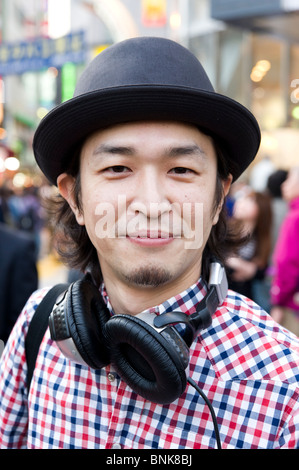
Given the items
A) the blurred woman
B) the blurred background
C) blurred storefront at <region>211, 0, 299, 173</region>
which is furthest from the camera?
blurred storefront at <region>211, 0, 299, 173</region>

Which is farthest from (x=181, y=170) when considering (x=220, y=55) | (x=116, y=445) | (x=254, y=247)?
(x=220, y=55)

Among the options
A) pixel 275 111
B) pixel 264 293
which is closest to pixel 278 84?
Answer: pixel 275 111

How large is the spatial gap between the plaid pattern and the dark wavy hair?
0.81 feet

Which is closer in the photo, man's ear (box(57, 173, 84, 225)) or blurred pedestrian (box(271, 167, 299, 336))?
man's ear (box(57, 173, 84, 225))

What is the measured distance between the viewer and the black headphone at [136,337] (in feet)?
4.10

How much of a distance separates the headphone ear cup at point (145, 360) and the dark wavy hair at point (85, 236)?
0.41 meters

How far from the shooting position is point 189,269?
1504mm

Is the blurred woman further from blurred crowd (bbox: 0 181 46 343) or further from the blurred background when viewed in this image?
the blurred background

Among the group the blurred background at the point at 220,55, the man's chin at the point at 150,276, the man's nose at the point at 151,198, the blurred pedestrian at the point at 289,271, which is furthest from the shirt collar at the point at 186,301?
the blurred background at the point at 220,55

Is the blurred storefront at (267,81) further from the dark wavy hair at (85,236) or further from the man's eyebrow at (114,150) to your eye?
the man's eyebrow at (114,150)

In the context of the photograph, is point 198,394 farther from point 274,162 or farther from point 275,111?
point 275,111

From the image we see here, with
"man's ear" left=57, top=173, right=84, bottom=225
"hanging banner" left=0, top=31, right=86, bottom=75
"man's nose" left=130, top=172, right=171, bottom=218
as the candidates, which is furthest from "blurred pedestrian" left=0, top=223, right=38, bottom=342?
"hanging banner" left=0, top=31, right=86, bottom=75

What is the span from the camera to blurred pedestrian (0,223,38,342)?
119 inches
